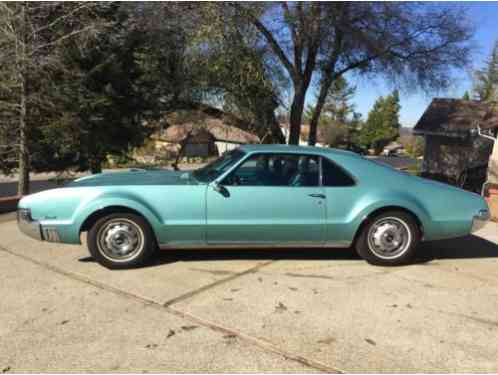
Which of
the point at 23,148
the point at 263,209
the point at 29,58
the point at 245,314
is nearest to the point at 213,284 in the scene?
the point at 245,314

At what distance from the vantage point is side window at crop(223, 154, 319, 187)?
4.35m

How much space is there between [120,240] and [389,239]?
9.79 ft

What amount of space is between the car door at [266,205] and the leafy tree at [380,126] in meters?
73.9

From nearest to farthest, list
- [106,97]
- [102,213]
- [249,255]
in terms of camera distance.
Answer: [102,213]
[249,255]
[106,97]

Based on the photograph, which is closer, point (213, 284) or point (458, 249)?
point (213, 284)

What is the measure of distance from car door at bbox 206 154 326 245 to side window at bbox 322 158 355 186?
0.11 metres

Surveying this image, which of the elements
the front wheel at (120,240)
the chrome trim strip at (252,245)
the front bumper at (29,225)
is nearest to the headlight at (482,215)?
the chrome trim strip at (252,245)

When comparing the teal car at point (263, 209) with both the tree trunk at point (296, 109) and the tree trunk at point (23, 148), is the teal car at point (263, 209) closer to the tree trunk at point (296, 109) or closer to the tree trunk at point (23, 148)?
the tree trunk at point (23, 148)

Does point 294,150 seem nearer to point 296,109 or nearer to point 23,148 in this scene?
point 23,148

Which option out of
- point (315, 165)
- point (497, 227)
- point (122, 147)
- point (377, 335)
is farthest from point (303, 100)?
point (377, 335)

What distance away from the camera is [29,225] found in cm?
417

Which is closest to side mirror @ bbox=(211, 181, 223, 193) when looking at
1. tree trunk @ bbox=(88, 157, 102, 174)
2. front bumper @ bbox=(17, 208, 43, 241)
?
front bumper @ bbox=(17, 208, 43, 241)

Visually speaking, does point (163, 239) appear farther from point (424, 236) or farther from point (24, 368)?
point (424, 236)

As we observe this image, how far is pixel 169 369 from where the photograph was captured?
8.23 feet
